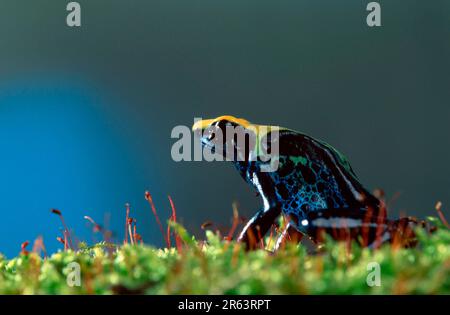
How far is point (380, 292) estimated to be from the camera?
687 mm

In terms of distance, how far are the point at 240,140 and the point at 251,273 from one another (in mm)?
701

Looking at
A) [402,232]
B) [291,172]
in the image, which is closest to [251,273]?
[402,232]

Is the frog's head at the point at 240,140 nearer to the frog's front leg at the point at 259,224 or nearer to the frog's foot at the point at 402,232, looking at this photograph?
the frog's front leg at the point at 259,224

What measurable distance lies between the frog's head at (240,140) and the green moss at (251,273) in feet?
1.36

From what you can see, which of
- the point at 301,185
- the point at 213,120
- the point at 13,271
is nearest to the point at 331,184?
the point at 301,185

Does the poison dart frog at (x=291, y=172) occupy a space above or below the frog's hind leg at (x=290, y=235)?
above

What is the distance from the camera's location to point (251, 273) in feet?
2.43

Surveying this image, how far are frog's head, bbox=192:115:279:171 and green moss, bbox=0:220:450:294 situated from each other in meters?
0.42

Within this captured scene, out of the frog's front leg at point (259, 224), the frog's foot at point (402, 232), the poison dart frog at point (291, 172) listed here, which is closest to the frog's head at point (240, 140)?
the poison dart frog at point (291, 172)

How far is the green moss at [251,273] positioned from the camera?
0.70 meters

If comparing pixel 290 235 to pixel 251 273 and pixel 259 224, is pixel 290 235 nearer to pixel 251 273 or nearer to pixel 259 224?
pixel 259 224

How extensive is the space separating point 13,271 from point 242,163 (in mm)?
685
